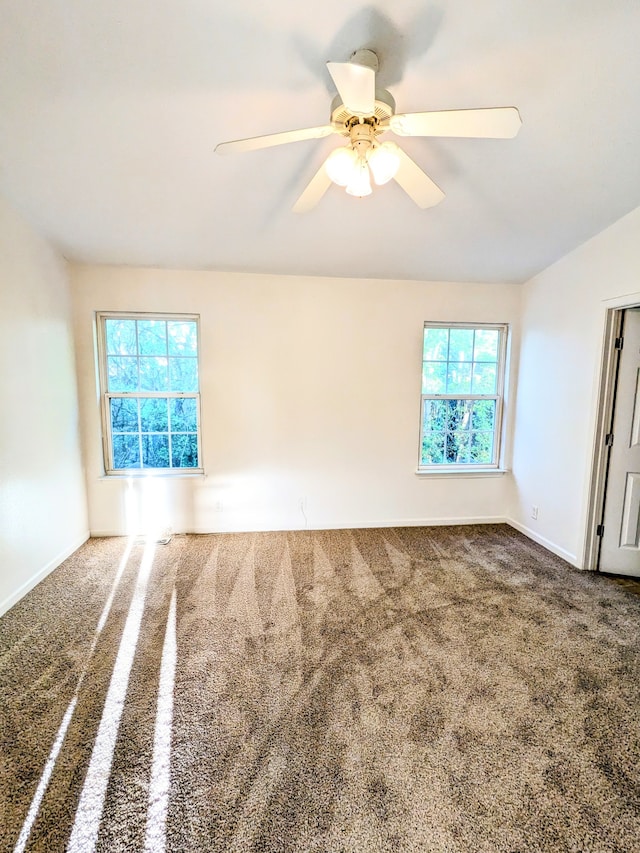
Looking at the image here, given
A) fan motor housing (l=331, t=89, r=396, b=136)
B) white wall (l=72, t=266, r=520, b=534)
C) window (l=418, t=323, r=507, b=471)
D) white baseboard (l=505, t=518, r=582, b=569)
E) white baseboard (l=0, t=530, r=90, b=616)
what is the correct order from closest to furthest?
fan motor housing (l=331, t=89, r=396, b=136) < white baseboard (l=0, t=530, r=90, b=616) < white baseboard (l=505, t=518, r=582, b=569) < white wall (l=72, t=266, r=520, b=534) < window (l=418, t=323, r=507, b=471)

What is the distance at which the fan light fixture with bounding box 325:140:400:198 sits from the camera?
4.67 ft

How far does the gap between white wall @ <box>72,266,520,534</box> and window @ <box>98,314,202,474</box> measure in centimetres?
11

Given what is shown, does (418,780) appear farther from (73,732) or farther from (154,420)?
(154,420)

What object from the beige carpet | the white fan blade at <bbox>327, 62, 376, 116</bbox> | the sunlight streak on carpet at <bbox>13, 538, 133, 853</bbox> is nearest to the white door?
the beige carpet

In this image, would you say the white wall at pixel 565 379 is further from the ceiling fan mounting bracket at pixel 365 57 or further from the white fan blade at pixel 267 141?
the white fan blade at pixel 267 141

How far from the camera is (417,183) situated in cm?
167

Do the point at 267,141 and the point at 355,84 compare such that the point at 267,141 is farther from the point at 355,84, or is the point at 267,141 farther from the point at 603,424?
the point at 603,424

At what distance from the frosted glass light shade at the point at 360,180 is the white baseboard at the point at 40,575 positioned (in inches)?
121

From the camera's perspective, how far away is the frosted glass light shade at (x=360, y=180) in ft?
4.85

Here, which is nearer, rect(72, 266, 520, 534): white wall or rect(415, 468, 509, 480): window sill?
rect(72, 266, 520, 534): white wall

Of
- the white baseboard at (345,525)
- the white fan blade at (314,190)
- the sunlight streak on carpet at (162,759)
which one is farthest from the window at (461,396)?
the sunlight streak on carpet at (162,759)

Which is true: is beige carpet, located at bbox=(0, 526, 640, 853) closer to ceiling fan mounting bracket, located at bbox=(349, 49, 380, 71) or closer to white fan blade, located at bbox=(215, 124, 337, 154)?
white fan blade, located at bbox=(215, 124, 337, 154)

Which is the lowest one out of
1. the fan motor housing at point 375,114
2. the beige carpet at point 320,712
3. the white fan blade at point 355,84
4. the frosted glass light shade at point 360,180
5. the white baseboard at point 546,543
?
the beige carpet at point 320,712

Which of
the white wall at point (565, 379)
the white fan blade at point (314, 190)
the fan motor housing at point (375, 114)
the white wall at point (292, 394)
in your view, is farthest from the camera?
the white wall at point (292, 394)
